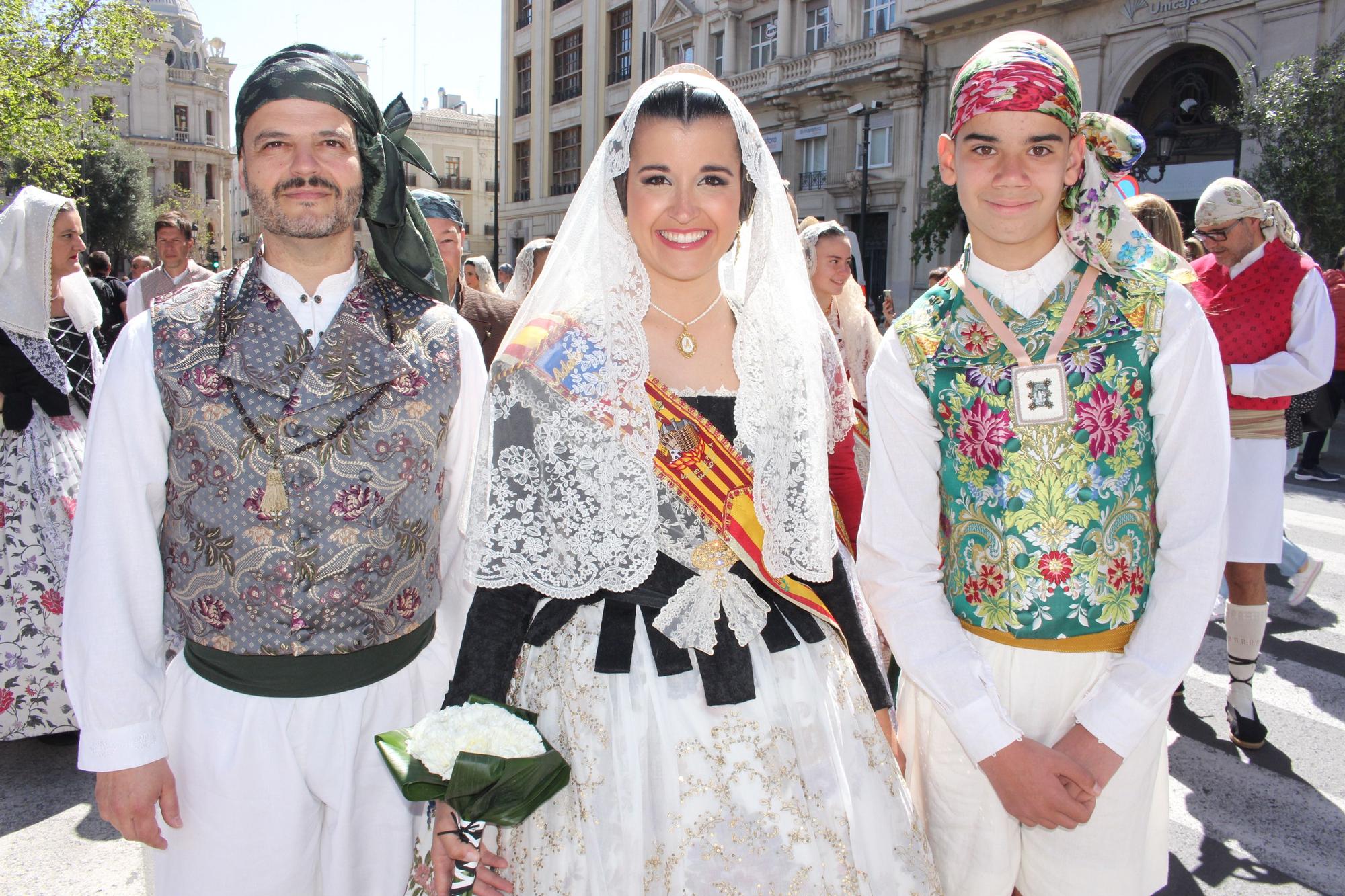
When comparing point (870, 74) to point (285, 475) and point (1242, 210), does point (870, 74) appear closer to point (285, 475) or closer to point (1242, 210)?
point (1242, 210)

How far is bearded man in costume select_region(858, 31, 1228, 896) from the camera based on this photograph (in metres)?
1.80

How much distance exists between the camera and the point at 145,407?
6.02 ft

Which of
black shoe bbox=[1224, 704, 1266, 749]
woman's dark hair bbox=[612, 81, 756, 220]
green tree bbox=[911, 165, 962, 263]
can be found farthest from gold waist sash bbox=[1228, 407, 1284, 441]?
green tree bbox=[911, 165, 962, 263]

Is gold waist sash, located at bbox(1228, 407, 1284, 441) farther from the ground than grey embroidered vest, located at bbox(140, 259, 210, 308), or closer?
closer

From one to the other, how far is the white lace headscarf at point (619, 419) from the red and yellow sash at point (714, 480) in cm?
3

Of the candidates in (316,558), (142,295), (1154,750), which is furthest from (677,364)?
(142,295)

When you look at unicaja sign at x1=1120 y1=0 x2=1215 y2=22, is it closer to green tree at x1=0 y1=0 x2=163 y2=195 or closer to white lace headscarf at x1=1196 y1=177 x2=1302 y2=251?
white lace headscarf at x1=1196 y1=177 x2=1302 y2=251

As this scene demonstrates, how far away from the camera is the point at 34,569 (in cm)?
408

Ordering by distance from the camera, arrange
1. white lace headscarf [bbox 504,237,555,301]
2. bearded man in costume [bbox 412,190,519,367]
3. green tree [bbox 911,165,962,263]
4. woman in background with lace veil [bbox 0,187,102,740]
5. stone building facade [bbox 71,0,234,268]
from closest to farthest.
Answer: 1. woman in background with lace veil [bbox 0,187,102,740]
2. bearded man in costume [bbox 412,190,519,367]
3. white lace headscarf [bbox 504,237,555,301]
4. green tree [bbox 911,165,962,263]
5. stone building facade [bbox 71,0,234,268]

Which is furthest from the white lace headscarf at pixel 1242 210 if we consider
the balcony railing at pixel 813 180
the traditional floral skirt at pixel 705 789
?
the balcony railing at pixel 813 180

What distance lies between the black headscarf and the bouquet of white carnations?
38.3 inches

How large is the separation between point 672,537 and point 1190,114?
17946mm

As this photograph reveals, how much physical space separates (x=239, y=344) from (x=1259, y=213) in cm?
415

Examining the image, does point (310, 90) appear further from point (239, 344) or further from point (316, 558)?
point (316, 558)
